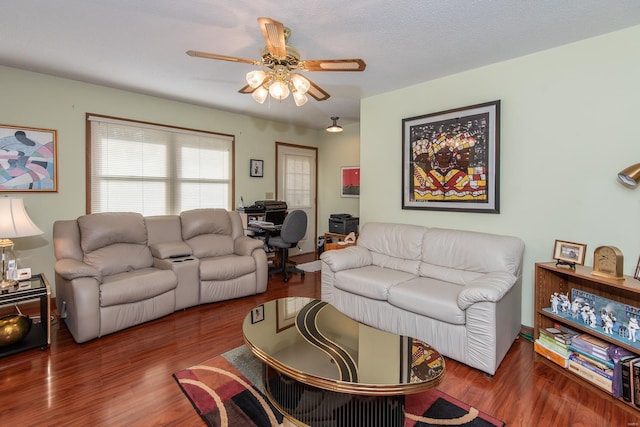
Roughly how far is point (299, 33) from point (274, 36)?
67 cm

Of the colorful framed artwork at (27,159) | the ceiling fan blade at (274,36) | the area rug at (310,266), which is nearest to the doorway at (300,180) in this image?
the area rug at (310,266)

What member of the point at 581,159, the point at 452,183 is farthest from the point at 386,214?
the point at 581,159

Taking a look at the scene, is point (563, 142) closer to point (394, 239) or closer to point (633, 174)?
Answer: point (633, 174)

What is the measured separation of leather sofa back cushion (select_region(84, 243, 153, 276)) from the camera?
3010mm

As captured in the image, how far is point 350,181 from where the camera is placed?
5695 mm

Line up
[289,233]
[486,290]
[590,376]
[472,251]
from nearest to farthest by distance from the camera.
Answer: [590,376]
[486,290]
[472,251]
[289,233]

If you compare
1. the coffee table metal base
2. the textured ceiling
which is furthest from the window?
the coffee table metal base

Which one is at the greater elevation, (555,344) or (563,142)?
(563,142)

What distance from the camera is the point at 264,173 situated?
17.7ft

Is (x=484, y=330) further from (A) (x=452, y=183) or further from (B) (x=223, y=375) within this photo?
(B) (x=223, y=375)

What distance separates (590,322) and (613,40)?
2.08 meters

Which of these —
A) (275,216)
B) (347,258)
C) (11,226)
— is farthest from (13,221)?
(275,216)

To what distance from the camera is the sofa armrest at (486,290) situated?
6.86ft

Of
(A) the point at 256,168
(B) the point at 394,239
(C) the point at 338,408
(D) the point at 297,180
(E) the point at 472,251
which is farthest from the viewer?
(D) the point at 297,180
